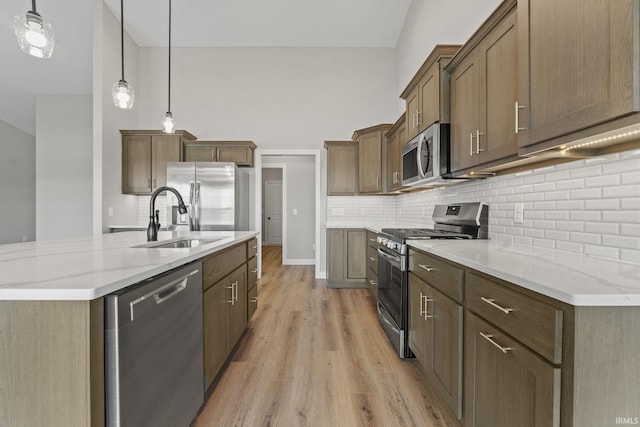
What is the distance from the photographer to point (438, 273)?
5.58 ft

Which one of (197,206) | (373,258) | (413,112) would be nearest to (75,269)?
(413,112)

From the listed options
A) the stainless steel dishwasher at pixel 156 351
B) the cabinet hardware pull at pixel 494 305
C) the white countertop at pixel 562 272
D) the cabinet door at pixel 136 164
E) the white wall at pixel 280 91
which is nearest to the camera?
the white countertop at pixel 562 272

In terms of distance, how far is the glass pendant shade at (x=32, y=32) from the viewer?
1.61m

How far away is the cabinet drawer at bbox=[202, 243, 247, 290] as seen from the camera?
1698 millimetres

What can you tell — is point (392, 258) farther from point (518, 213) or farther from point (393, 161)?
point (393, 161)

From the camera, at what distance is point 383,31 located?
471 centimetres

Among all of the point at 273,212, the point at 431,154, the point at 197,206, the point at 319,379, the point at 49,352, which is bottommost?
the point at 319,379

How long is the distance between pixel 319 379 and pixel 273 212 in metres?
7.55

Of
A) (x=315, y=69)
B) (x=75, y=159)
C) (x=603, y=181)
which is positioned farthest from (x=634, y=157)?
(x=75, y=159)

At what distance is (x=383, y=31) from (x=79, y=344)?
5.24 metres

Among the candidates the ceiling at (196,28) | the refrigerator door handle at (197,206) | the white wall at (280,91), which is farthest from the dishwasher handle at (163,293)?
the ceiling at (196,28)

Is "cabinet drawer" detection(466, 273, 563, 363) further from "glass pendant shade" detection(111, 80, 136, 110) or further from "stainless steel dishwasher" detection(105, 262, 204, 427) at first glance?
"glass pendant shade" detection(111, 80, 136, 110)

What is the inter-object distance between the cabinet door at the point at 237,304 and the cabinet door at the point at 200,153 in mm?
2652

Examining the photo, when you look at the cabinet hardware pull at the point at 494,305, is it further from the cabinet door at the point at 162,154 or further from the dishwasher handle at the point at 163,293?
the cabinet door at the point at 162,154
